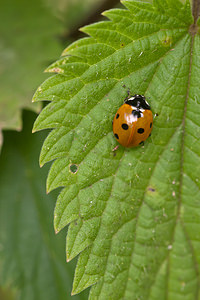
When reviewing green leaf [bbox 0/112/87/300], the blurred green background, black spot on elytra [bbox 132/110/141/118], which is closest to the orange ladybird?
black spot on elytra [bbox 132/110/141/118]

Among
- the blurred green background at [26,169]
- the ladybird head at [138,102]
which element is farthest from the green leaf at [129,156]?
the blurred green background at [26,169]

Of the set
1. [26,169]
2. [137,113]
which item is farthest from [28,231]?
[137,113]

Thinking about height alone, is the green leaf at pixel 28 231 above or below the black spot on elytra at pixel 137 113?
below

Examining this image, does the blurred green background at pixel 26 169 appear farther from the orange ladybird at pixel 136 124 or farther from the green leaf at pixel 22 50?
the orange ladybird at pixel 136 124

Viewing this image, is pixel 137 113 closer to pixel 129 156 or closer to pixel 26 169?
pixel 129 156

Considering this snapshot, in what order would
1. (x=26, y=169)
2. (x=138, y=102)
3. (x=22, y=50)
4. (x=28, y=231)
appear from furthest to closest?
(x=22, y=50), (x=26, y=169), (x=28, y=231), (x=138, y=102)

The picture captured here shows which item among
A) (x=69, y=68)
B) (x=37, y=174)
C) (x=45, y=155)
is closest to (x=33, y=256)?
(x=37, y=174)

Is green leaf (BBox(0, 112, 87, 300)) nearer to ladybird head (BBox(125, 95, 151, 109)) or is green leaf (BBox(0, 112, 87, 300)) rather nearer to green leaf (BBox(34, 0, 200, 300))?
green leaf (BBox(34, 0, 200, 300))
